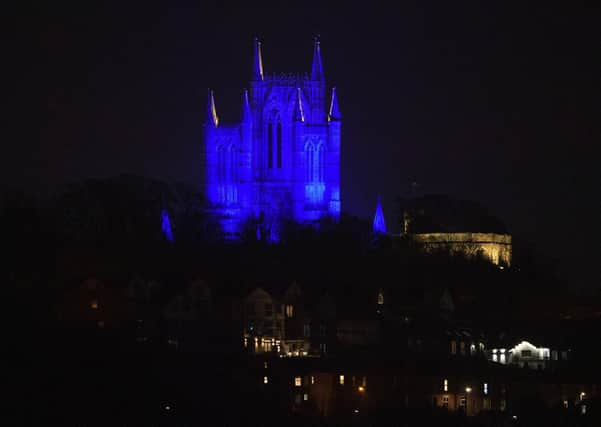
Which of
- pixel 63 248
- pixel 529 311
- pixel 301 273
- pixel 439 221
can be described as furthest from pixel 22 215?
pixel 439 221

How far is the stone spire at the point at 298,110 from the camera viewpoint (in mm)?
165087

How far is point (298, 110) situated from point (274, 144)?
3.22 metres

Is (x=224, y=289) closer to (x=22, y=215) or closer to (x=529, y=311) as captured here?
(x=22, y=215)

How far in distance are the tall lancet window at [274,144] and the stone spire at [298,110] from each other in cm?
156

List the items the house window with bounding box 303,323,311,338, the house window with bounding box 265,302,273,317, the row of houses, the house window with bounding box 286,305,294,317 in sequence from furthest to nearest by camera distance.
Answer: the house window with bounding box 286,305,294,317 → the house window with bounding box 265,302,273,317 → the house window with bounding box 303,323,311,338 → the row of houses

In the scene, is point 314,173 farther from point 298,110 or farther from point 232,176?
point 232,176

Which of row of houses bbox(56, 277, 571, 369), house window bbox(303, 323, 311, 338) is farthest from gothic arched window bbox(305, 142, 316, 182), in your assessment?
house window bbox(303, 323, 311, 338)

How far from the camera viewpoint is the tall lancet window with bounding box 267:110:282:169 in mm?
166250

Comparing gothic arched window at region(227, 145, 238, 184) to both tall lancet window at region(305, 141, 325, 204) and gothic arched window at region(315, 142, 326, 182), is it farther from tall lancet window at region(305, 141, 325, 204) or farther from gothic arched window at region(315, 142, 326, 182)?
gothic arched window at region(315, 142, 326, 182)

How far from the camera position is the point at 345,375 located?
341 feet

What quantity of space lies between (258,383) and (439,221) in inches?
2790

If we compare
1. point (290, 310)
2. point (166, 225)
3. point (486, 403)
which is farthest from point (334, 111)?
point (486, 403)

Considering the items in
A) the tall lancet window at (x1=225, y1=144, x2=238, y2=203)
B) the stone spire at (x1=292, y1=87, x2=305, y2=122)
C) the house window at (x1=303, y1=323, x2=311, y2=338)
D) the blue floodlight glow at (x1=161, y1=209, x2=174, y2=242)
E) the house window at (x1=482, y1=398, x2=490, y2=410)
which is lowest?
the house window at (x1=482, y1=398, x2=490, y2=410)

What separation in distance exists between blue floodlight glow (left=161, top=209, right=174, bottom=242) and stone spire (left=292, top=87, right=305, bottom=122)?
16.7 meters
